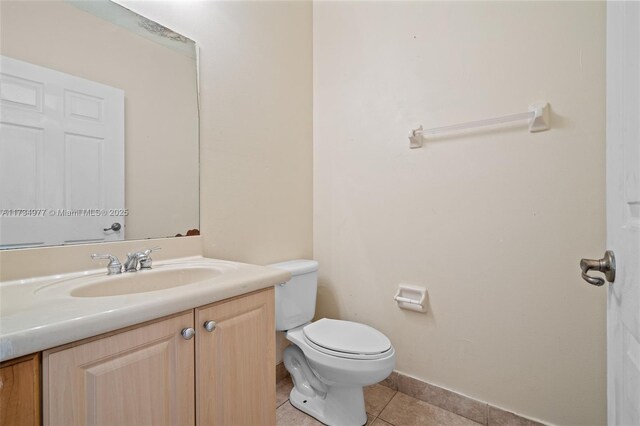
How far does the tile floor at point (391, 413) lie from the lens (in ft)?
4.59

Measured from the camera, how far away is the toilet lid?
1238 mm

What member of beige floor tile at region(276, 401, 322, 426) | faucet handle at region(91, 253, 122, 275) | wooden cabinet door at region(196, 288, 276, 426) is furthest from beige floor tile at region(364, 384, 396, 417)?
faucet handle at region(91, 253, 122, 275)

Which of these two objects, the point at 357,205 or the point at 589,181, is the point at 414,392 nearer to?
the point at 357,205

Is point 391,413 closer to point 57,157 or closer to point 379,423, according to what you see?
point 379,423

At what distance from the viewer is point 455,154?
146 centimetres

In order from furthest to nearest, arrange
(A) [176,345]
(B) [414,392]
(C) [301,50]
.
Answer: (C) [301,50] < (B) [414,392] < (A) [176,345]

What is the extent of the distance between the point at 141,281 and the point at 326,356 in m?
0.79

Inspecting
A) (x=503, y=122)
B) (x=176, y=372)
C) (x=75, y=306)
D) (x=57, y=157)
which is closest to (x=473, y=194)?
(x=503, y=122)

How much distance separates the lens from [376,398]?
1.59 m

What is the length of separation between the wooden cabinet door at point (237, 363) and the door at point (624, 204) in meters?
0.83

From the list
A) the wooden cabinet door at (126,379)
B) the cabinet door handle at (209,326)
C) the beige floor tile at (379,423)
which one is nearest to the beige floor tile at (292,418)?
the beige floor tile at (379,423)

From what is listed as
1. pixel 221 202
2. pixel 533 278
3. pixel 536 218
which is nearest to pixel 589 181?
pixel 536 218

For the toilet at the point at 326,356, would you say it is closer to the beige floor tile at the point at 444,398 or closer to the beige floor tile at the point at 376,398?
the beige floor tile at the point at 376,398

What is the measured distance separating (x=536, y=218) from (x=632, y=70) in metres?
0.92
